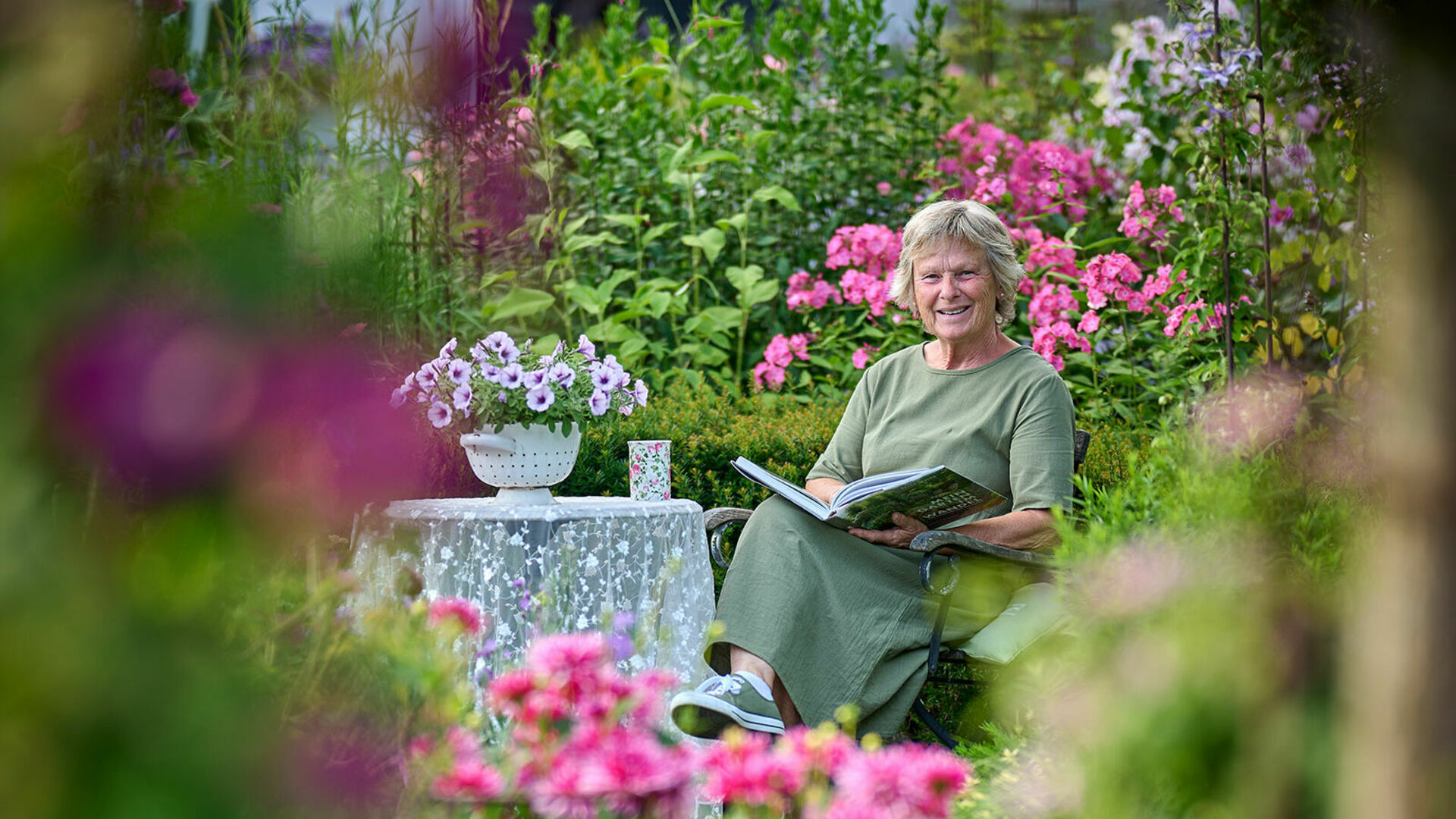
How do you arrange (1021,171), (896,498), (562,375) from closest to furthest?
(896,498) → (562,375) → (1021,171)

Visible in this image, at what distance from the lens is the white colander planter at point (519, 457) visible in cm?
288

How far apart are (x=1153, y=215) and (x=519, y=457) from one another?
273cm

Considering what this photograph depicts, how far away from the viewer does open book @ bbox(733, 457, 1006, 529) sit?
8.23 ft

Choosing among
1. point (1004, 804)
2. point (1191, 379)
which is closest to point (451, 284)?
point (1191, 379)

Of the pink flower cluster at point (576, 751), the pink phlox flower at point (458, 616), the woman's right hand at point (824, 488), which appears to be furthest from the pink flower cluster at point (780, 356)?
the pink flower cluster at point (576, 751)

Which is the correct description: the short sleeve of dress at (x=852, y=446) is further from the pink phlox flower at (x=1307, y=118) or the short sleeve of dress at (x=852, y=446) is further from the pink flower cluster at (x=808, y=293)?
the pink flower cluster at (x=808, y=293)

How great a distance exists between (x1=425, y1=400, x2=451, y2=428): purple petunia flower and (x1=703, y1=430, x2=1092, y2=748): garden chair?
1.11 meters

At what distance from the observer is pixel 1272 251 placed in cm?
322

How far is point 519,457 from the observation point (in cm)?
289

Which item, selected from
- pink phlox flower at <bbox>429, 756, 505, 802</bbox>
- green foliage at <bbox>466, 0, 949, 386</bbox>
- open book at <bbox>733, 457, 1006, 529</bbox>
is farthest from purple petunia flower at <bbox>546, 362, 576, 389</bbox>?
green foliage at <bbox>466, 0, 949, 386</bbox>

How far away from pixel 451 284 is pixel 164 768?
3.66 metres

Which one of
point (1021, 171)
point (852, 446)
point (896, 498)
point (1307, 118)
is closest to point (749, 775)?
point (896, 498)

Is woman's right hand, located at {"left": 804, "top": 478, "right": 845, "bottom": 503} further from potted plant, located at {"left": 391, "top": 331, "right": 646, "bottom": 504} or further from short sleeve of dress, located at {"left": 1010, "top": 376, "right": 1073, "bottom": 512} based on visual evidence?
potted plant, located at {"left": 391, "top": 331, "right": 646, "bottom": 504}

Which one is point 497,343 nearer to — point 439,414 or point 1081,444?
point 439,414
